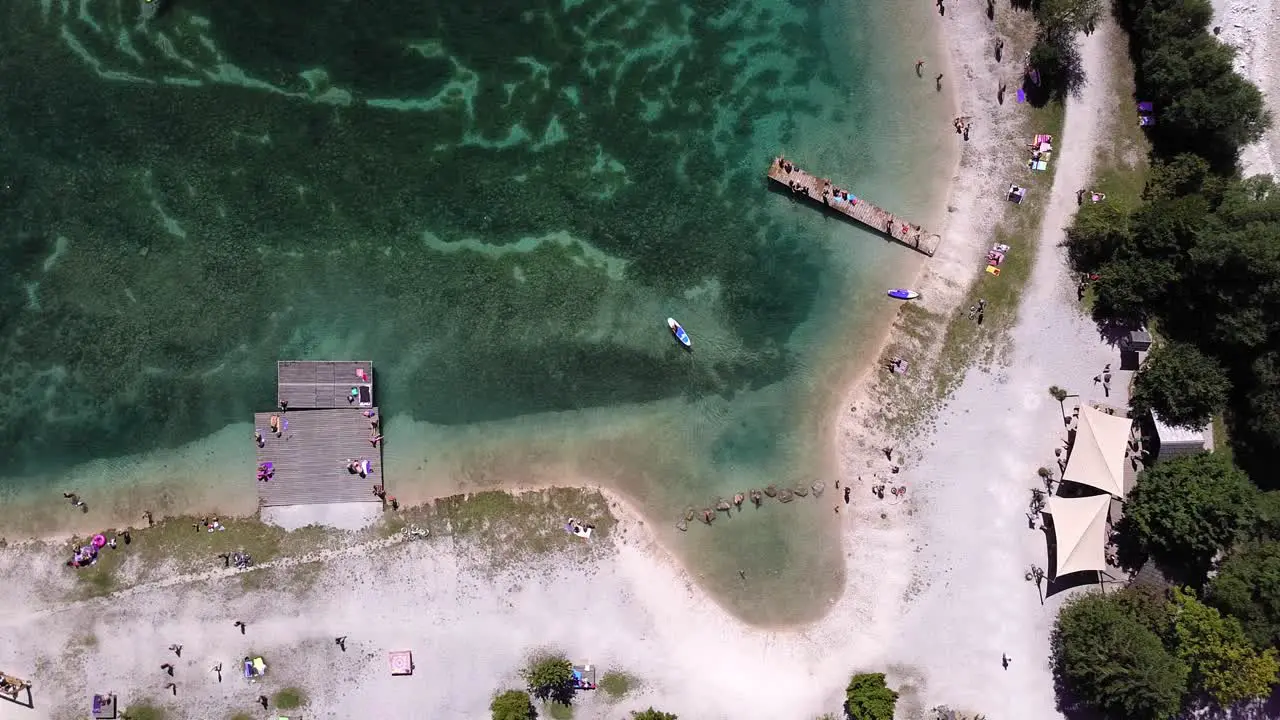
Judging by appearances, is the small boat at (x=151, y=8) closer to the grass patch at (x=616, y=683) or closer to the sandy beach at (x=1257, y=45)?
the grass patch at (x=616, y=683)

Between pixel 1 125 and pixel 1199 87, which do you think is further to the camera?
pixel 1 125

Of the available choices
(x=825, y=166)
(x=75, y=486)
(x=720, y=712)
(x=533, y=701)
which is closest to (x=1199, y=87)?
(x=825, y=166)

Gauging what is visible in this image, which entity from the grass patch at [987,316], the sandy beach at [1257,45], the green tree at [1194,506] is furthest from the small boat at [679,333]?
the sandy beach at [1257,45]

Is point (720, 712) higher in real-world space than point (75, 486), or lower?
lower

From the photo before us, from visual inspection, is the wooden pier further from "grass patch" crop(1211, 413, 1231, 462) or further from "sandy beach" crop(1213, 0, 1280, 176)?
"sandy beach" crop(1213, 0, 1280, 176)

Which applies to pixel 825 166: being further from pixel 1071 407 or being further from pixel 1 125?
pixel 1 125

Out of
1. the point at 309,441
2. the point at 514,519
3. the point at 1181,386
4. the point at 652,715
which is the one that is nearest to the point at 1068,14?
the point at 1181,386
